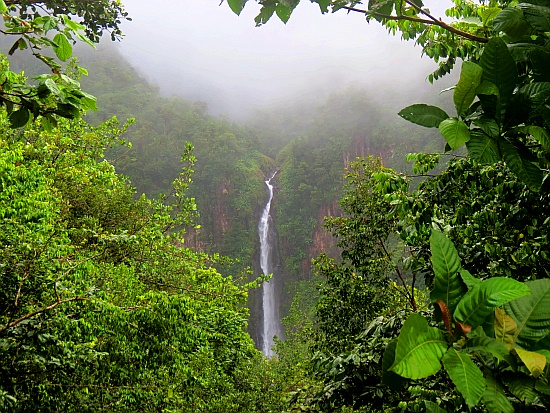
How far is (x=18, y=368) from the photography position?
3.30 meters

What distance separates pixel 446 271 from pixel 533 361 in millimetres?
135

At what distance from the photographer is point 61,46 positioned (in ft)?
4.23

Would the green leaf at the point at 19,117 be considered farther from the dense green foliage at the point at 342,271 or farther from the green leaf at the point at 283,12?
the green leaf at the point at 283,12

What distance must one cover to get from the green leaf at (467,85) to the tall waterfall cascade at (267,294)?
3068 centimetres

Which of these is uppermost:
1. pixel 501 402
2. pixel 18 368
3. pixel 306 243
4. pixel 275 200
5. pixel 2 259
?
pixel 501 402

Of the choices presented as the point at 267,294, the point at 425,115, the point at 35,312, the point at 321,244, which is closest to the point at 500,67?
the point at 425,115

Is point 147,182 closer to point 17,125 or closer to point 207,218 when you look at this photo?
point 207,218

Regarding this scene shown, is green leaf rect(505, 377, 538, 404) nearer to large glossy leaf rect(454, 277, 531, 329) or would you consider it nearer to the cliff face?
large glossy leaf rect(454, 277, 531, 329)

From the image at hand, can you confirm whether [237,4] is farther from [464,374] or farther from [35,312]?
[35,312]

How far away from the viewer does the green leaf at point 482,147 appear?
2.21 feet

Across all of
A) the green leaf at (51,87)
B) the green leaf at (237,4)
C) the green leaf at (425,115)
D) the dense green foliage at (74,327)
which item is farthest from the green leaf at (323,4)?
the dense green foliage at (74,327)

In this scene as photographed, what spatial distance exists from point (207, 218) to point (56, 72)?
49.9 m

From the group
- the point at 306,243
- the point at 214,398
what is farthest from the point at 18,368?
the point at 306,243

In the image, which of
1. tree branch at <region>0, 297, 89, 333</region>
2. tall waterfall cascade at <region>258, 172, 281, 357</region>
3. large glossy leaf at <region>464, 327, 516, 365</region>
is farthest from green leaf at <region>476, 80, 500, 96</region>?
tall waterfall cascade at <region>258, 172, 281, 357</region>
